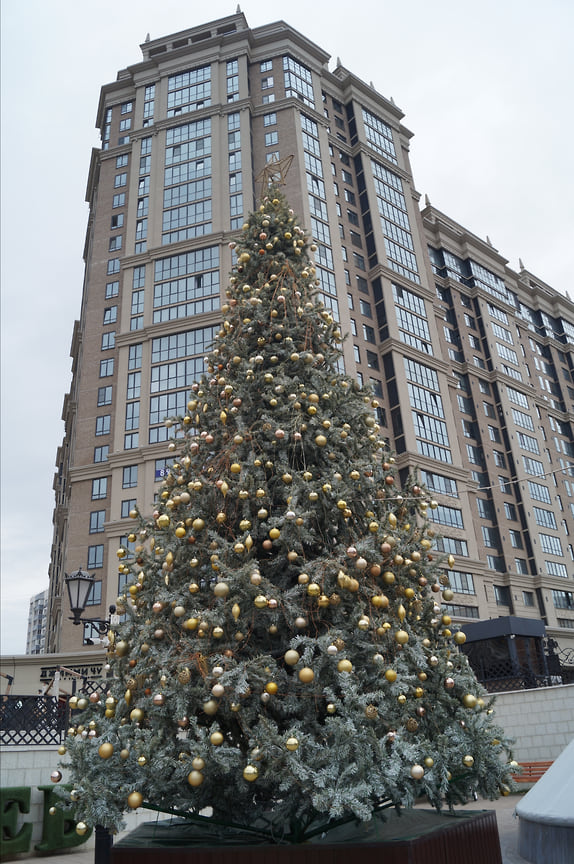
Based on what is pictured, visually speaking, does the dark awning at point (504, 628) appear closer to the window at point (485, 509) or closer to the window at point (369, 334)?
the window at point (369, 334)

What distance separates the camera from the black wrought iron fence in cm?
1241

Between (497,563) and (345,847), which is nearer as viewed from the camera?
(345,847)

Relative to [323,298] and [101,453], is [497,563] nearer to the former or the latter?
[323,298]

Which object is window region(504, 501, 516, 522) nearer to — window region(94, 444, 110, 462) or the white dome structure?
window region(94, 444, 110, 462)

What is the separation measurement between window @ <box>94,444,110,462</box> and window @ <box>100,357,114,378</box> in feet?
20.2

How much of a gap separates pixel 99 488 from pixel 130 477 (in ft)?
10.3

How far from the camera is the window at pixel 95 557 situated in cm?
4359

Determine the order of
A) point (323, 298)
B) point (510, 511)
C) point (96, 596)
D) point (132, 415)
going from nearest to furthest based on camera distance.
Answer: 1. point (96, 596)
2. point (132, 415)
3. point (323, 298)
4. point (510, 511)

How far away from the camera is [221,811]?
6.22 metres

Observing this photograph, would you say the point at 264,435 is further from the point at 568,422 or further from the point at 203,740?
the point at 568,422

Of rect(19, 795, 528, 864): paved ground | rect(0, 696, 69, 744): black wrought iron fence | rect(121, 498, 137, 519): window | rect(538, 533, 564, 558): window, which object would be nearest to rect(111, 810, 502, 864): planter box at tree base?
rect(19, 795, 528, 864): paved ground

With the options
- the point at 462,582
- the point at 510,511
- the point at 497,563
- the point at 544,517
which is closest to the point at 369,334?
the point at 462,582

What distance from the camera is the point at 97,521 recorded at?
150ft

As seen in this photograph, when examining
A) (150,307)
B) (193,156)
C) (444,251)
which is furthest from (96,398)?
(444,251)
